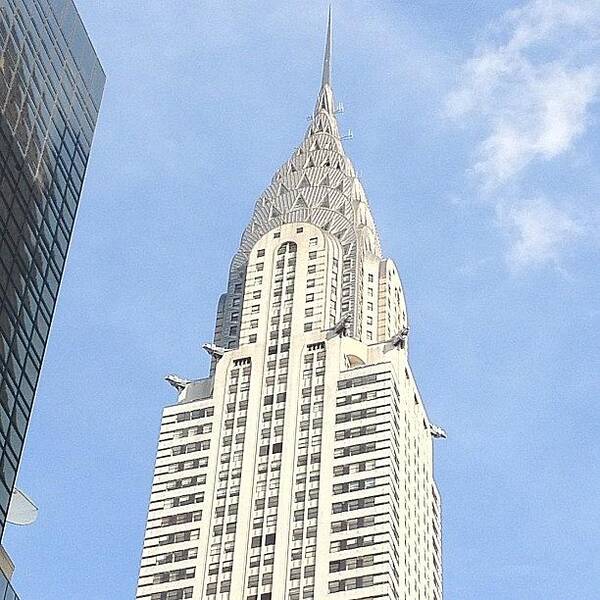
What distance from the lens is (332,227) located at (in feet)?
565

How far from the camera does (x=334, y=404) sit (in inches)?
5881

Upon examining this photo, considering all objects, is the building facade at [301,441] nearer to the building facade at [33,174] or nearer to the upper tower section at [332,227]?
the upper tower section at [332,227]

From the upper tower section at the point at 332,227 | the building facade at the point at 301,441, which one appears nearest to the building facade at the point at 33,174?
the building facade at the point at 301,441

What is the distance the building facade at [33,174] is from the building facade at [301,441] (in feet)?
204

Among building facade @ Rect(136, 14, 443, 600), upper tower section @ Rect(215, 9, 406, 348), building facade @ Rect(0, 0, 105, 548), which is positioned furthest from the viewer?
upper tower section @ Rect(215, 9, 406, 348)

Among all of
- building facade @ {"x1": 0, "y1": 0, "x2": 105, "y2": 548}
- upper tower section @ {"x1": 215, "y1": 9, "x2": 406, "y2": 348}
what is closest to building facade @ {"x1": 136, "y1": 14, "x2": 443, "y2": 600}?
upper tower section @ {"x1": 215, "y1": 9, "x2": 406, "y2": 348}

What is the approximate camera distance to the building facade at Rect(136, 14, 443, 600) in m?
137

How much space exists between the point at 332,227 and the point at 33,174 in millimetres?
97710

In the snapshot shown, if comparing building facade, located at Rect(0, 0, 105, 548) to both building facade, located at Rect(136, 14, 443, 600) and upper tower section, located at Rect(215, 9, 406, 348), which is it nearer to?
building facade, located at Rect(136, 14, 443, 600)

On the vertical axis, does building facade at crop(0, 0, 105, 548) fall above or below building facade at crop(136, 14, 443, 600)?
below

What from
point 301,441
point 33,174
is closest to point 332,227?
point 301,441

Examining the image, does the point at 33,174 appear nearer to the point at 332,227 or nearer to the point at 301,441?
the point at 301,441

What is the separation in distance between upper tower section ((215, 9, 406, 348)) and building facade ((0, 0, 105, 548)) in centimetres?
7542

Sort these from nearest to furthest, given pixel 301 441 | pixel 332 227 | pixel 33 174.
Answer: pixel 33 174 → pixel 301 441 → pixel 332 227
